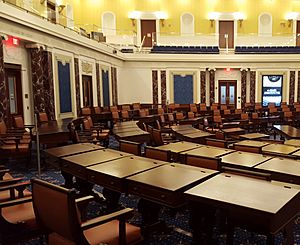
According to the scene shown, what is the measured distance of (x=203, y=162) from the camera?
3.38 metres

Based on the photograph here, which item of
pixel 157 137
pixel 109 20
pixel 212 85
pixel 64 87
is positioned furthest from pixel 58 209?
pixel 109 20

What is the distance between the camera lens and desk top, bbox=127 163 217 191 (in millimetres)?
2556

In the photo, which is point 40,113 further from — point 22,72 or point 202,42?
point 202,42

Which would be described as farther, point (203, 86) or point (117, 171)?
point (203, 86)

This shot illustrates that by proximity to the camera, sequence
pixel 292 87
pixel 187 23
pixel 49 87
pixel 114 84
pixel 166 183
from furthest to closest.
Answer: pixel 187 23, pixel 292 87, pixel 114 84, pixel 49 87, pixel 166 183

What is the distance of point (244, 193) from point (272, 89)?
17.3 metres

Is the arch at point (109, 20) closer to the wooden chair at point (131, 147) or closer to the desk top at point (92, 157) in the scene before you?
the wooden chair at point (131, 147)

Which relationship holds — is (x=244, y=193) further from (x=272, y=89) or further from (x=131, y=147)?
(x=272, y=89)

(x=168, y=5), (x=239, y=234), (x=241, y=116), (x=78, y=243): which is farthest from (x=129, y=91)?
(x=78, y=243)

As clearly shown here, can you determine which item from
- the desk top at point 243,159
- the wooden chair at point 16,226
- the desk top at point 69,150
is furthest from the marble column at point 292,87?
the wooden chair at point 16,226

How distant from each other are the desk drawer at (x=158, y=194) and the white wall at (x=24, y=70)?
6.84 metres

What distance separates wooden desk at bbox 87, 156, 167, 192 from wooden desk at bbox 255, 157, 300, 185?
1.08m

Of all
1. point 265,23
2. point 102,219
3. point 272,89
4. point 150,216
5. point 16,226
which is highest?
point 265,23

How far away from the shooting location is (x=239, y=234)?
131 inches
